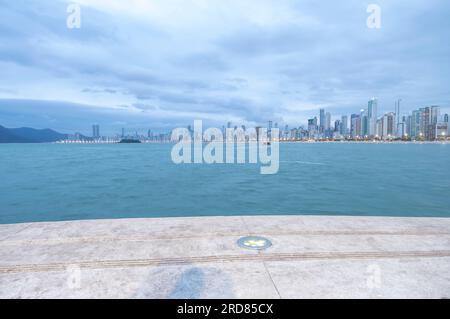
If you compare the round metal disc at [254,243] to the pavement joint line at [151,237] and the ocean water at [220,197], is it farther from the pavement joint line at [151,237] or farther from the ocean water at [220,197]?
the ocean water at [220,197]

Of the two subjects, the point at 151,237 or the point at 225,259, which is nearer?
the point at 225,259

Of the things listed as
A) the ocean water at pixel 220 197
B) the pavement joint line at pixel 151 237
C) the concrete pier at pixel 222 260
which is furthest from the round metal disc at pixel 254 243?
the ocean water at pixel 220 197

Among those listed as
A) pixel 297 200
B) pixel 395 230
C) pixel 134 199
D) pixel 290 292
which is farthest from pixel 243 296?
pixel 134 199

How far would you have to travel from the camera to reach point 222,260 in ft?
15.3

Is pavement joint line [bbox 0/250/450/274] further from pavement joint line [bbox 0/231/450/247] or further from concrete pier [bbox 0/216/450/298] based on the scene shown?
pavement joint line [bbox 0/231/450/247]

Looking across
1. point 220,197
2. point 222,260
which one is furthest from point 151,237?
point 220,197

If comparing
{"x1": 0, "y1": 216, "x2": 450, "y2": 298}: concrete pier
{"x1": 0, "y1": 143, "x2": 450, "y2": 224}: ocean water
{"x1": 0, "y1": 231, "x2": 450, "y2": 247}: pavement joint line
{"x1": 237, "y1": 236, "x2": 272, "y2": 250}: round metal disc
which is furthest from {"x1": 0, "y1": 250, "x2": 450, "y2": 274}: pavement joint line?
{"x1": 0, "y1": 143, "x2": 450, "y2": 224}: ocean water

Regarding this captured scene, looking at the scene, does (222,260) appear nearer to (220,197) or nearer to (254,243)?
(254,243)

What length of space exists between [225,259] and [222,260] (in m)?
0.06

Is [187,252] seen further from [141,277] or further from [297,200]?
[297,200]

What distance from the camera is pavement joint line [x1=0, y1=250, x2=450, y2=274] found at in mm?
4426

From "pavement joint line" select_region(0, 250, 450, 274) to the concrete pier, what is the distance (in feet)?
0.06
